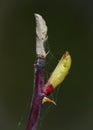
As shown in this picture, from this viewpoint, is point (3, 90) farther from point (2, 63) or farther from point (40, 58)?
point (40, 58)

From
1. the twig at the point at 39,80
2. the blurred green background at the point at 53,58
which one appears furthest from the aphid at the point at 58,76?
the blurred green background at the point at 53,58

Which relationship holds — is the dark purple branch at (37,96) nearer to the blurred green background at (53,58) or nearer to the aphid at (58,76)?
the aphid at (58,76)

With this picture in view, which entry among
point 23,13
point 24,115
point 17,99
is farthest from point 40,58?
point 23,13

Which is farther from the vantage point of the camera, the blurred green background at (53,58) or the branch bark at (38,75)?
the blurred green background at (53,58)

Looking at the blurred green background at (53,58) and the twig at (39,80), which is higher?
the twig at (39,80)

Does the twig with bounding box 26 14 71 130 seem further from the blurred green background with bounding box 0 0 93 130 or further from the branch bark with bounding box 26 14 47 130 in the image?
the blurred green background with bounding box 0 0 93 130
